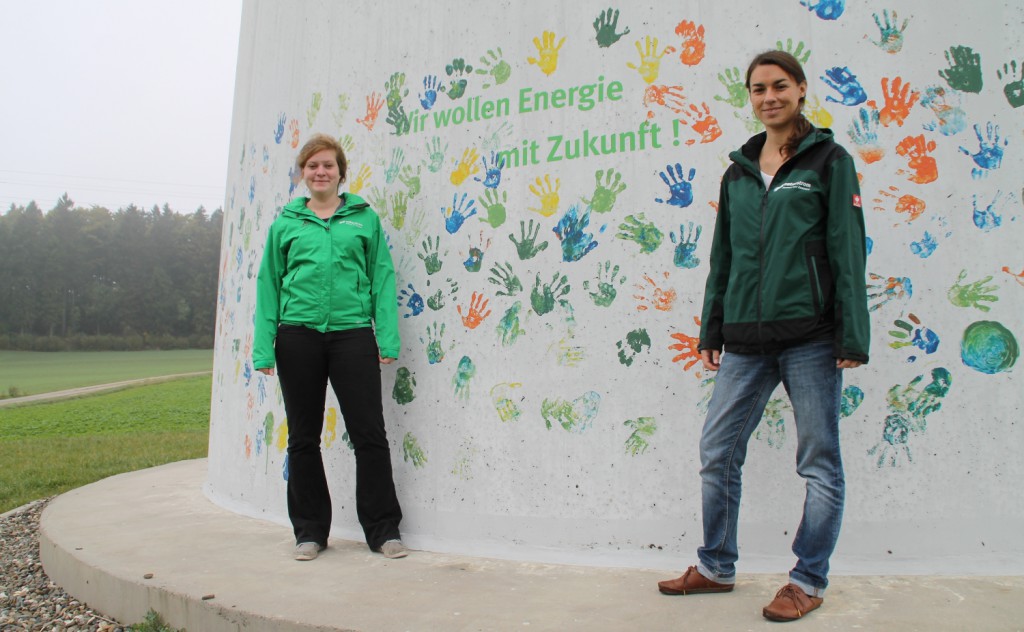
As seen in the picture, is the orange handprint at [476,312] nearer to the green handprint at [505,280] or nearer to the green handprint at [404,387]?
the green handprint at [505,280]

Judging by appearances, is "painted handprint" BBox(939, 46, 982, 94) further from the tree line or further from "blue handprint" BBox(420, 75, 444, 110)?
the tree line

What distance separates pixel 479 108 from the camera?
3.51m

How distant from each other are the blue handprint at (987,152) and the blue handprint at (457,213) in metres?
2.00

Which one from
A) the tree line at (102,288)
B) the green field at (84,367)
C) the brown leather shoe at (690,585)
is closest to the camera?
the brown leather shoe at (690,585)

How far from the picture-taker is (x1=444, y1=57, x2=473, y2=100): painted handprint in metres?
3.55

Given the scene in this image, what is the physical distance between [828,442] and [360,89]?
269cm

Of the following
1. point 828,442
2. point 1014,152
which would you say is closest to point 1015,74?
point 1014,152

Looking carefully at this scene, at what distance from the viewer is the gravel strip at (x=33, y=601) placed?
3.06 meters

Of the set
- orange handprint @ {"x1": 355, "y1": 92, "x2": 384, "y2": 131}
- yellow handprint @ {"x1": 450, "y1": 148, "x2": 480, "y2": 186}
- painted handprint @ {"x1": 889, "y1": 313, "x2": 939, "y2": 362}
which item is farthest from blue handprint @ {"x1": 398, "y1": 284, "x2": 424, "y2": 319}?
painted handprint @ {"x1": 889, "y1": 313, "x2": 939, "y2": 362}

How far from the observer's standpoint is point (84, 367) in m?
36.0

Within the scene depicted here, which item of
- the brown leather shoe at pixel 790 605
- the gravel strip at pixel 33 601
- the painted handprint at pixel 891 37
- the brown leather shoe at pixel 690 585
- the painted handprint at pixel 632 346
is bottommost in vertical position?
the gravel strip at pixel 33 601

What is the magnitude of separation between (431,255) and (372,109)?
32.6 inches

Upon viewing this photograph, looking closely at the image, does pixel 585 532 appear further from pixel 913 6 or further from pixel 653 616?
pixel 913 6

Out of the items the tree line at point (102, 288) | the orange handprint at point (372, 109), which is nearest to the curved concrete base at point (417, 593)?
the orange handprint at point (372, 109)
